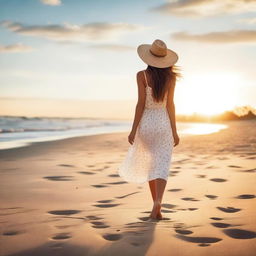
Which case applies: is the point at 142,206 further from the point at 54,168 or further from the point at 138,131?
the point at 54,168

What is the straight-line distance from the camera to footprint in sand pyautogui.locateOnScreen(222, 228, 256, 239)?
3357 mm

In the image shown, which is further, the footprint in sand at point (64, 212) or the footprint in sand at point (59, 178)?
the footprint in sand at point (59, 178)

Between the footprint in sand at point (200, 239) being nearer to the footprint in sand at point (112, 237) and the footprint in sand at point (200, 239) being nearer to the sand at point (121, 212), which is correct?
the sand at point (121, 212)

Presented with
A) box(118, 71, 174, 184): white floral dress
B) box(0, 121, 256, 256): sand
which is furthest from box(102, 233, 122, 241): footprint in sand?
box(118, 71, 174, 184): white floral dress

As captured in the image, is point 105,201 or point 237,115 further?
point 237,115

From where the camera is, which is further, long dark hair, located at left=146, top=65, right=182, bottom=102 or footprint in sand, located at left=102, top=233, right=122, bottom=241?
long dark hair, located at left=146, top=65, right=182, bottom=102

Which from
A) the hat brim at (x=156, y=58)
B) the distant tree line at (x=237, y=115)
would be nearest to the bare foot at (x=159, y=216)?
the hat brim at (x=156, y=58)

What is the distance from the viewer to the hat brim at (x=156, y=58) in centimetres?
430

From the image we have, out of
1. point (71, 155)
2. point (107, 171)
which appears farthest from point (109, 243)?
point (71, 155)

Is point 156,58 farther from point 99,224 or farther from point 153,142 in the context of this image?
point 99,224

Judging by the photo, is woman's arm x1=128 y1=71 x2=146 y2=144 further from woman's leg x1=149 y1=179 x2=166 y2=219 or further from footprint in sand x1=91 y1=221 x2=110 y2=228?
footprint in sand x1=91 y1=221 x2=110 y2=228

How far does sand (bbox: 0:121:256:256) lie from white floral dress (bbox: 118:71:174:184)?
47 cm

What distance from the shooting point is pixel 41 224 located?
3.80 metres

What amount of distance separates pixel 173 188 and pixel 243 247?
2.60 m
